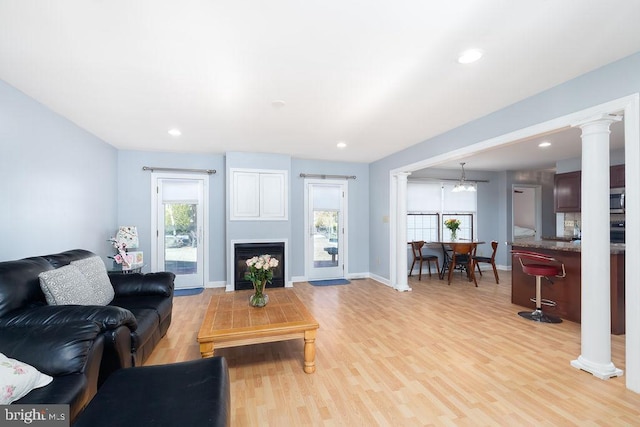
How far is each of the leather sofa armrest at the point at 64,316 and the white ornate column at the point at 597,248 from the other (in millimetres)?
3579

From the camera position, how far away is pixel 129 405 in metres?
1.29

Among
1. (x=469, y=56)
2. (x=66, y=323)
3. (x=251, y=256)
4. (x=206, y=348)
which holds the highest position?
(x=469, y=56)

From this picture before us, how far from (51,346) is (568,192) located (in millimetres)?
7559

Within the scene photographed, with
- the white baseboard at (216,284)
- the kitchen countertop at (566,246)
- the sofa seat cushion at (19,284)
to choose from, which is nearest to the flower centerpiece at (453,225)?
the kitchen countertop at (566,246)

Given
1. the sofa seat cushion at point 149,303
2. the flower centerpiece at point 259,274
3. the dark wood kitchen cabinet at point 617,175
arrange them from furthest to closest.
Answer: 1. the dark wood kitchen cabinet at point 617,175
2. the flower centerpiece at point 259,274
3. the sofa seat cushion at point 149,303

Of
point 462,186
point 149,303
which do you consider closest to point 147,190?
point 149,303

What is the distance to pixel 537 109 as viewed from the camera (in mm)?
2791

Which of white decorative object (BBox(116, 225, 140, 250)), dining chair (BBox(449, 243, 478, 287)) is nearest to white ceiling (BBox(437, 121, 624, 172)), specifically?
dining chair (BBox(449, 243, 478, 287))

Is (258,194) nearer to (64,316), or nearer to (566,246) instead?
(64,316)

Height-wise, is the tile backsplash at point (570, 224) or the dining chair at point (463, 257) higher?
the tile backsplash at point (570, 224)

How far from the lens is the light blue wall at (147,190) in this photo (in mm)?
5016

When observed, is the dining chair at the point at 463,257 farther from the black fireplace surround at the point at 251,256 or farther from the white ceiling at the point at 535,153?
the black fireplace surround at the point at 251,256

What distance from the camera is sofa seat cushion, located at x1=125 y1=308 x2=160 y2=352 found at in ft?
7.08

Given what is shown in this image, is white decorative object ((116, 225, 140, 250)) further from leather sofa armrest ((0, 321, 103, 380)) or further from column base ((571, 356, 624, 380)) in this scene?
column base ((571, 356, 624, 380))
